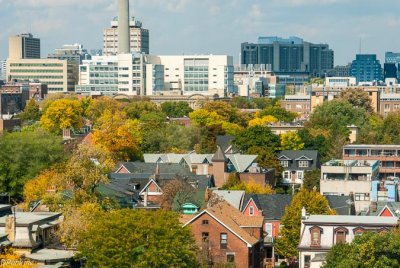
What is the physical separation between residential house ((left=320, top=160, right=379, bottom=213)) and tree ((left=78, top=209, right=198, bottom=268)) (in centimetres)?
3290

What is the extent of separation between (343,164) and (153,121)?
47420 millimetres

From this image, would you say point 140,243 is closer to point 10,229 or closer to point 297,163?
point 10,229

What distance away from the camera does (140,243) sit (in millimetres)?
63688

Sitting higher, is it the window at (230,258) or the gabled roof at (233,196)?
the gabled roof at (233,196)

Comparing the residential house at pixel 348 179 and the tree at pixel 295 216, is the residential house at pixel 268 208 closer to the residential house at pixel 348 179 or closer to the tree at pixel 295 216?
the tree at pixel 295 216

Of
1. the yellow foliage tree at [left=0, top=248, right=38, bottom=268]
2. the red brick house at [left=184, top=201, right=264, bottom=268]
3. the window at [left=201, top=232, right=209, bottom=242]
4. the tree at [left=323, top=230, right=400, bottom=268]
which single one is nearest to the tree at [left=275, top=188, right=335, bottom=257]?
the red brick house at [left=184, top=201, right=264, bottom=268]

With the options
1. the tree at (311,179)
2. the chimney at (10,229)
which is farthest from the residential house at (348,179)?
the chimney at (10,229)

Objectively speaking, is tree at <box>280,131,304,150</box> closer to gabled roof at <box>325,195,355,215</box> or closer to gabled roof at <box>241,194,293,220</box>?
gabled roof at <box>325,195,355,215</box>

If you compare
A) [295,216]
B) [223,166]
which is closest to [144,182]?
[223,166]

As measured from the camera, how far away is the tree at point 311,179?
10601cm

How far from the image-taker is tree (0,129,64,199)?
9869 centimetres

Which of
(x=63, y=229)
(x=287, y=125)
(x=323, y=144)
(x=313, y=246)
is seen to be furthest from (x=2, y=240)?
(x=287, y=125)

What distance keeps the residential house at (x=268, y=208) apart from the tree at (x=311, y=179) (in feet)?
50.9

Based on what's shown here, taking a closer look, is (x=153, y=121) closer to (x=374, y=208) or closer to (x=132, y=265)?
(x=374, y=208)
